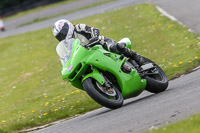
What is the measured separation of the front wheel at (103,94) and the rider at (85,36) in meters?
0.86

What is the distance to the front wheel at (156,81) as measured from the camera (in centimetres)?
877

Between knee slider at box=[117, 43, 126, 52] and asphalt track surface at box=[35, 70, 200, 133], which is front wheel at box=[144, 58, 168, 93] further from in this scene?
knee slider at box=[117, 43, 126, 52]

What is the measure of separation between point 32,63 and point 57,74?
3783 mm

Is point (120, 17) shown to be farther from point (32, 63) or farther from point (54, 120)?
point (54, 120)

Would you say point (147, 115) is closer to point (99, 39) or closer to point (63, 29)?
point (99, 39)

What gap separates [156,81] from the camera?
883 centimetres

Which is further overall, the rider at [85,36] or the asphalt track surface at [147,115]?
the rider at [85,36]

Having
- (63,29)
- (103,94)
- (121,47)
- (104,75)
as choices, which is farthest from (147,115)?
(63,29)

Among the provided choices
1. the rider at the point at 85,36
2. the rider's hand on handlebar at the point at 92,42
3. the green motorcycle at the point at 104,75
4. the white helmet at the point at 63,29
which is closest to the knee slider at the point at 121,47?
the rider at the point at 85,36

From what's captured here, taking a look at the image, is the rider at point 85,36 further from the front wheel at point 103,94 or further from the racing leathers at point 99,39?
the front wheel at point 103,94

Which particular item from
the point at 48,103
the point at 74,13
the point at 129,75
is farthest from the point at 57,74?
the point at 74,13

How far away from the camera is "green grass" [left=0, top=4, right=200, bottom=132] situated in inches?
392

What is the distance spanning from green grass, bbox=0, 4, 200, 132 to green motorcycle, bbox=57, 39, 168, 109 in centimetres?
133

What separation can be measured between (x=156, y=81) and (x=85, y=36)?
1556mm
